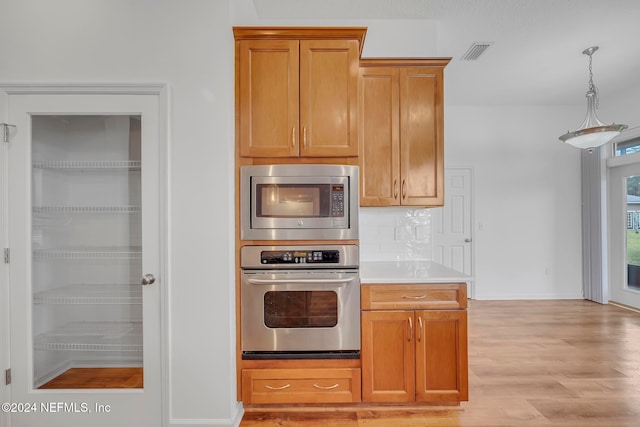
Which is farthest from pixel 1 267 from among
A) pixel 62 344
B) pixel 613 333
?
pixel 613 333

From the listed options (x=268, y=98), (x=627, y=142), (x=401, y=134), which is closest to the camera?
(x=268, y=98)

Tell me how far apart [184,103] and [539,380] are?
3.30 metres

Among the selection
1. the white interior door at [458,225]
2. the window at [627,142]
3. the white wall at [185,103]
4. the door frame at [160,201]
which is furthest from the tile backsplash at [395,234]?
the window at [627,142]

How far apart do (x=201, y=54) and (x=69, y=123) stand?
3.03ft

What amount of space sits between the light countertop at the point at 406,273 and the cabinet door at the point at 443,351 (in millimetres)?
213

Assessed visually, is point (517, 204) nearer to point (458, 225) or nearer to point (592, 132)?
point (458, 225)

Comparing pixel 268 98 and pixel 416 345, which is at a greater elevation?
pixel 268 98

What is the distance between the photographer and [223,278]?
1938 mm

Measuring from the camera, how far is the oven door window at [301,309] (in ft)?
6.84

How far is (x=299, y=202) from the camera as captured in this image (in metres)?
2.12

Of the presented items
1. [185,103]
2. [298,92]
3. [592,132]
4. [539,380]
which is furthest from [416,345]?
[592,132]

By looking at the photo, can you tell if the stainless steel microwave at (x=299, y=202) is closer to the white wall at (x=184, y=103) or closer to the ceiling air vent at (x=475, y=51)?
the white wall at (x=184, y=103)

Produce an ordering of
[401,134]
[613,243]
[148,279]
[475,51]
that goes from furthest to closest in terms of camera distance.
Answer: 1. [613,243]
2. [475,51]
3. [401,134]
4. [148,279]

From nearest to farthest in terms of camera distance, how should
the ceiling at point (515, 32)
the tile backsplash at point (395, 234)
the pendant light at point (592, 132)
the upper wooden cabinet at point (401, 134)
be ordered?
the upper wooden cabinet at point (401, 134) < the ceiling at point (515, 32) < the tile backsplash at point (395, 234) < the pendant light at point (592, 132)
